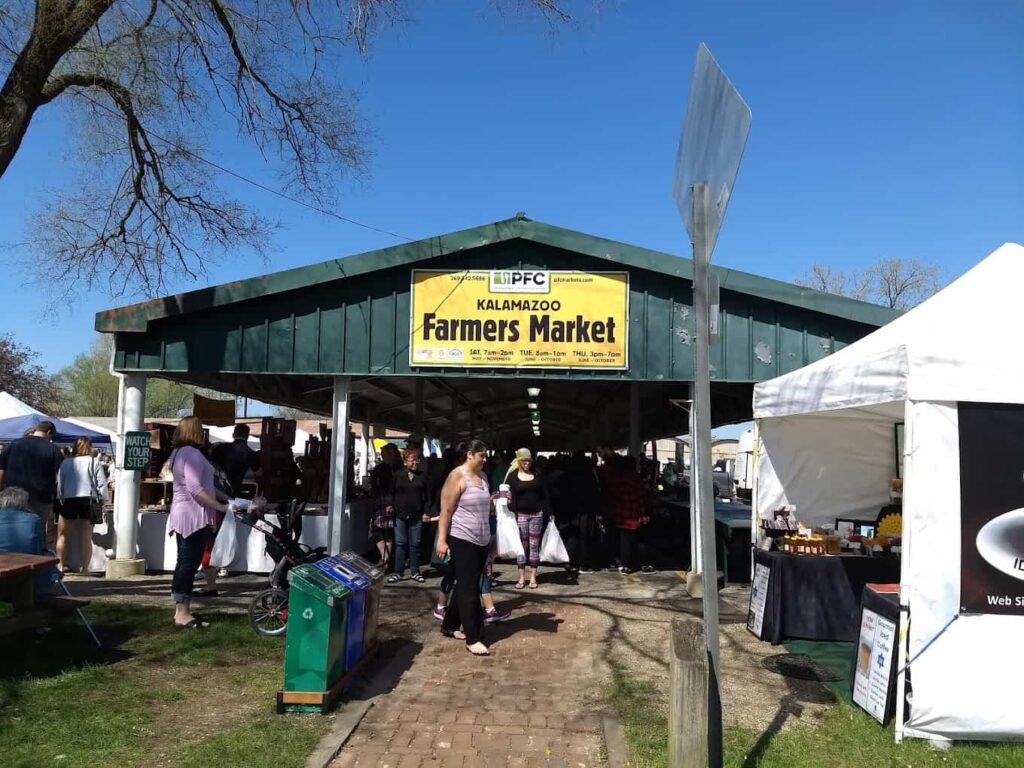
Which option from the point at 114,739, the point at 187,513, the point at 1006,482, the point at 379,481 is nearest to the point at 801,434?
the point at 1006,482

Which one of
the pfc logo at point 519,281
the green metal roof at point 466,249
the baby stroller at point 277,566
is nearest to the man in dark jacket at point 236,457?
the green metal roof at point 466,249

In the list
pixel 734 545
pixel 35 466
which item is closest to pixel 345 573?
pixel 35 466

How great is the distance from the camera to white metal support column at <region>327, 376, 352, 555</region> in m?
10.0

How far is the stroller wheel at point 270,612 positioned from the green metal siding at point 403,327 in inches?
139

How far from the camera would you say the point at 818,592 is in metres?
7.25

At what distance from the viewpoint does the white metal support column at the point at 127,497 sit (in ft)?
33.2

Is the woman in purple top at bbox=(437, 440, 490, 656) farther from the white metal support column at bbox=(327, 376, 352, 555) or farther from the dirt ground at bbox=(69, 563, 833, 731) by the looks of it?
the white metal support column at bbox=(327, 376, 352, 555)

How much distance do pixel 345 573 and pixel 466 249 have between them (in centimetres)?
514

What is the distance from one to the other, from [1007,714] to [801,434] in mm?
4105

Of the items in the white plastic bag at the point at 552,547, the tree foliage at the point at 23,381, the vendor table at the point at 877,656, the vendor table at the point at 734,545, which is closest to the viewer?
the vendor table at the point at 877,656

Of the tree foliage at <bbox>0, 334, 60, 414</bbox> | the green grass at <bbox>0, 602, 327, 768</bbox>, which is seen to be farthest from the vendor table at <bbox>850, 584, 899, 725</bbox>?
the tree foliage at <bbox>0, 334, 60, 414</bbox>

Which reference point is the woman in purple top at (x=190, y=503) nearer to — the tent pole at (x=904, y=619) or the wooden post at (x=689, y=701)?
the wooden post at (x=689, y=701)

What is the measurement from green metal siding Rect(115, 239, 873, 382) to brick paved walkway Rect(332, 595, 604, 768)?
3.92 m

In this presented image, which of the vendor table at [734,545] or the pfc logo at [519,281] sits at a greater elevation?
the pfc logo at [519,281]
